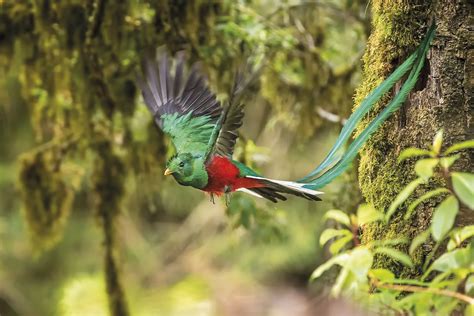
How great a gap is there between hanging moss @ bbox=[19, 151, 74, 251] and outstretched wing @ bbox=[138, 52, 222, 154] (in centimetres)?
167

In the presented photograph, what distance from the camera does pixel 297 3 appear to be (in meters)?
4.27

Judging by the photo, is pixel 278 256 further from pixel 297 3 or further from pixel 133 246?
pixel 297 3

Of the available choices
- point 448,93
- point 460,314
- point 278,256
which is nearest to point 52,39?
point 448,93

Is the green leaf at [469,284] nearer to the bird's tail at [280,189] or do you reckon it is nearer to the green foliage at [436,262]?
the green foliage at [436,262]

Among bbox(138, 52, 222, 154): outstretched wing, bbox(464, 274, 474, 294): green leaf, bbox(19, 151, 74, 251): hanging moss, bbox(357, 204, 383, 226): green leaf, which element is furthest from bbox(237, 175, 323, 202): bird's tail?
bbox(19, 151, 74, 251): hanging moss

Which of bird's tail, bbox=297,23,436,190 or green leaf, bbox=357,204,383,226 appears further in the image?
bird's tail, bbox=297,23,436,190

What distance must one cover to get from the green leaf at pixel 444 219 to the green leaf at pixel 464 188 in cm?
3

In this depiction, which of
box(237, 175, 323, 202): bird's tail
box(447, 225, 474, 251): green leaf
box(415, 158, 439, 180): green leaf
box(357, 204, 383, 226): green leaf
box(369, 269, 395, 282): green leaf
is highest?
box(415, 158, 439, 180): green leaf

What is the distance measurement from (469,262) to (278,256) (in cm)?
643

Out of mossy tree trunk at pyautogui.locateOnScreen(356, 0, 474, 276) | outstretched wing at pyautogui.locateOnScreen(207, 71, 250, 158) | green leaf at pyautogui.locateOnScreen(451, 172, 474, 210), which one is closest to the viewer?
green leaf at pyautogui.locateOnScreen(451, 172, 474, 210)

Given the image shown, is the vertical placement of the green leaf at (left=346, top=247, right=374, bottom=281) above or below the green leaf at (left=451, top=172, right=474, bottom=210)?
below

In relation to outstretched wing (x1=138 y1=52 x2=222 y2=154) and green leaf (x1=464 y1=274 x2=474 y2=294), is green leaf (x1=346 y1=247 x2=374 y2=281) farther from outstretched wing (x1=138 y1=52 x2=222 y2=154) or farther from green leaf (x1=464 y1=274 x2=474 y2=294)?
outstretched wing (x1=138 y1=52 x2=222 y2=154)

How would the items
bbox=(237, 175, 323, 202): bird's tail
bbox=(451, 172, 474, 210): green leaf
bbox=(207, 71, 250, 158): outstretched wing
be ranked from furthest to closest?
bbox=(207, 71, 250, 158): outstretched wing
bbox=(237, 175, 323, 202): bird's tail
bbox=(451, 172, 474, 210): green leaf

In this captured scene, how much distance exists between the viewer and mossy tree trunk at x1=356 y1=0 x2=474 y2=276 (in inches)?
74.0
